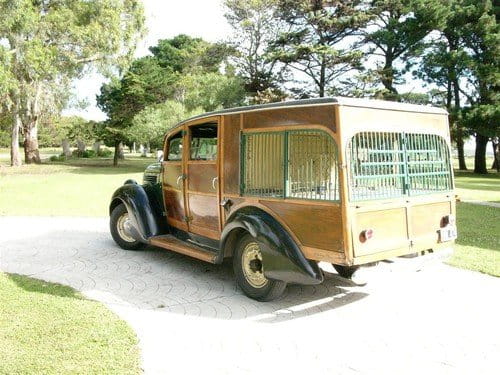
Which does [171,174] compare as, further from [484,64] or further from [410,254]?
[484,64]

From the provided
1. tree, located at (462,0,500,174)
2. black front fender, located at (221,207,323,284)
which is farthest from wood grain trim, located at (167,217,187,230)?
tree, located at (462,0,500,174)

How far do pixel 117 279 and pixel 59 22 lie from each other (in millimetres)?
24382

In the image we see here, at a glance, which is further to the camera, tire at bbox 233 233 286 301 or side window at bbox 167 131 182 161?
side window at bbox 167 131 182 161

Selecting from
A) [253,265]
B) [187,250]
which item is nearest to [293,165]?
[253,265]

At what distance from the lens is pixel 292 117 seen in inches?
174

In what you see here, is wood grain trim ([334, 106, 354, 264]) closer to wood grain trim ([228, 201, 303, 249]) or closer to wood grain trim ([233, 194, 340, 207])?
wood grain trim ([233, 194, 340, 207])

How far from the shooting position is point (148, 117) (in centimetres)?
2877

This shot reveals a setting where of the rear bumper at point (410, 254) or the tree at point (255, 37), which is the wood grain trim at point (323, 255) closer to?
the rear bumper at point (410, 254)

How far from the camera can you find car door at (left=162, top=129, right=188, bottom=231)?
20.1 ft

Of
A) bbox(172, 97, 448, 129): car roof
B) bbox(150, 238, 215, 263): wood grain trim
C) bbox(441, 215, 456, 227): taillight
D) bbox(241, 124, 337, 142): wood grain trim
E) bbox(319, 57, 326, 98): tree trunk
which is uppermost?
bbox(319, 57, 326, 98): tree trunk

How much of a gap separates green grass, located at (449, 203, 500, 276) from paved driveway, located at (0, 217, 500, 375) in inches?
17.9

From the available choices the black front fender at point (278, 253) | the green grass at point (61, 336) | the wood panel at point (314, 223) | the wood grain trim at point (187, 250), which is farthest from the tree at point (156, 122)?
the wood panel at point (314, 223)

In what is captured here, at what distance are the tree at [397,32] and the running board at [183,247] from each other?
25842mm

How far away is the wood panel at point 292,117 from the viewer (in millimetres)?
4109
